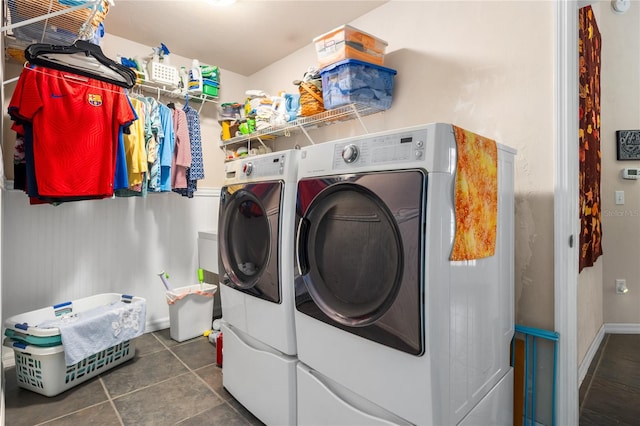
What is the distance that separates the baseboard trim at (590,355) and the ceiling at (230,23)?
2679mm

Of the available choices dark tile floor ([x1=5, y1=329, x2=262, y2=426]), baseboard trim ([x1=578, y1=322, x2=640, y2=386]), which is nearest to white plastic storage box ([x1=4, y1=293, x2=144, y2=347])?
dark tile floor ([x1=5, y1=329, x2=262, y2=426])

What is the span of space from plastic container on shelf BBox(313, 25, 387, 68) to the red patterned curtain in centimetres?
Answer: 110

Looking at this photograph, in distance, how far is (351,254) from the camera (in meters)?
1.24

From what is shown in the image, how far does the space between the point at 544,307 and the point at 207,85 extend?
9.73 ft

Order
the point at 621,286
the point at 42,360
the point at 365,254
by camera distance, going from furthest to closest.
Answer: the point at 621,286 → the point at 42,360 → the point at 365,254

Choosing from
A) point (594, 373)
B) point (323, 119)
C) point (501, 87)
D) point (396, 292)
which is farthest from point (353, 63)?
point (594, 373)

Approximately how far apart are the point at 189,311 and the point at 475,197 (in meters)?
2.39

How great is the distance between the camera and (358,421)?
120cm

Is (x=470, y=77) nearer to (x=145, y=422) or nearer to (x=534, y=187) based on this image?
(x=534, y=187)


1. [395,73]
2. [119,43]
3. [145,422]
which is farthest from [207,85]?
[145,422]

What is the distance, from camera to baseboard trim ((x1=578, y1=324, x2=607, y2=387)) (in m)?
2.02

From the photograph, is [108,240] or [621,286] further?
[621,286]

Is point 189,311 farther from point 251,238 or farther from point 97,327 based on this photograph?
point 251,238

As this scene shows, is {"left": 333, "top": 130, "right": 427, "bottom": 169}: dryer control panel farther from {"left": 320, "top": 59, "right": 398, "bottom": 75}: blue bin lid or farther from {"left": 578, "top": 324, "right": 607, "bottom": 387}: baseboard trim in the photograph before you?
{"left": 578, "top": 324, "right": 607, "bottom": 387}: baseboard trim
